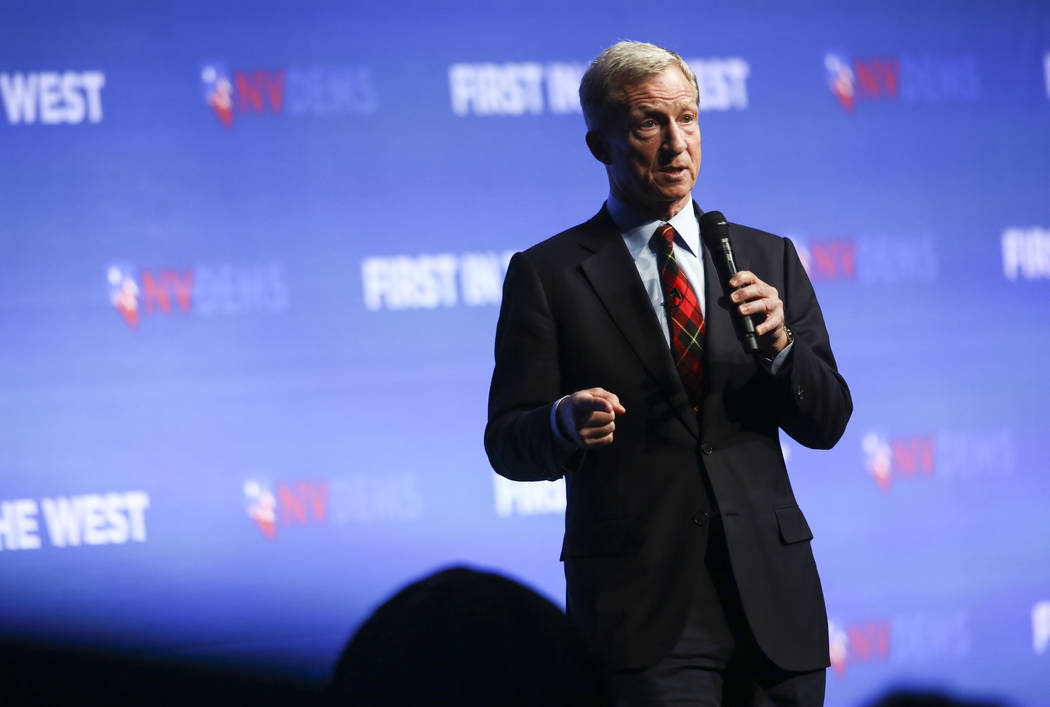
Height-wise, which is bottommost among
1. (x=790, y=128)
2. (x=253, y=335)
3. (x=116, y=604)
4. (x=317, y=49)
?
(x=116, y=604)

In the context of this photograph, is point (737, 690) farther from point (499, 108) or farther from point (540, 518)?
point (499, 108)

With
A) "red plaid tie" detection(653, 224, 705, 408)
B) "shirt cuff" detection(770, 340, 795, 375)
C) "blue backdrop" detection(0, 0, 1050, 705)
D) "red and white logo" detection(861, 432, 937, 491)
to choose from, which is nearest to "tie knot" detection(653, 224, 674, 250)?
"red plaid tie" detection(653, 224, 705, 408)

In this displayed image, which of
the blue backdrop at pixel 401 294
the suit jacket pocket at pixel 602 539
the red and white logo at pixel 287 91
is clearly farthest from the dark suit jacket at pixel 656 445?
the red and white logo at pixel 287 91

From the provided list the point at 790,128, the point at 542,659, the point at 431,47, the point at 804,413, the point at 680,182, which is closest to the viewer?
the point at 542,659

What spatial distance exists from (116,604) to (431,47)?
194cm

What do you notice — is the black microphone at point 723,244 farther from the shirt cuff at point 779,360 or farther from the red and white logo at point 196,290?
the red and white logo at point 196,290

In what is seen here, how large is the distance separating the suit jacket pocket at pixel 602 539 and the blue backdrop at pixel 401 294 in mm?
1504

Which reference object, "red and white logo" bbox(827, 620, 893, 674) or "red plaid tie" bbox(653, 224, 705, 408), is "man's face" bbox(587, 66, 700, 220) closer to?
"red plaid tie" bbox(653, 224, 705, 408)

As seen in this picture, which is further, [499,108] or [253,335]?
[499,108]

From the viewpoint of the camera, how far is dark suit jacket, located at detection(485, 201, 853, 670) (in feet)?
5.87

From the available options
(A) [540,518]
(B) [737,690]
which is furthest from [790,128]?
(B) [737,690]

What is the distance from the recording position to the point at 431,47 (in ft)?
12.0

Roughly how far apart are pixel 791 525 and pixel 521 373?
1.65 ft

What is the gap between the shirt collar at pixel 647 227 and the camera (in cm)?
196
